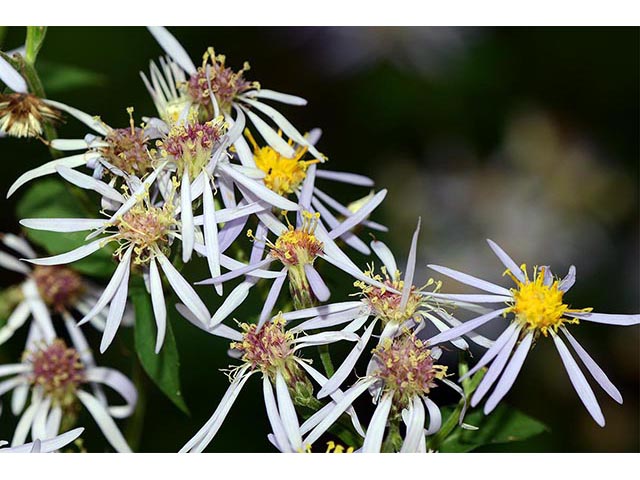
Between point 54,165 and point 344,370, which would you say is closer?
point 344,370

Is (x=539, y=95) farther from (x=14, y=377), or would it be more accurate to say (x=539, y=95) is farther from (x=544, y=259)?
(x=14, y=377)

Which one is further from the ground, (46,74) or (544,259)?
(544,259)

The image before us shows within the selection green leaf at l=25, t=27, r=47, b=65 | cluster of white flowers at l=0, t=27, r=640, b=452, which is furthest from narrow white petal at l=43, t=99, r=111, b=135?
green leaf at l=25, t=27, r=47, b=65

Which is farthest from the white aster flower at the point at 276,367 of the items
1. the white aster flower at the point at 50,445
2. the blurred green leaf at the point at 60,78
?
the blurred green leaf at the point at 60,78

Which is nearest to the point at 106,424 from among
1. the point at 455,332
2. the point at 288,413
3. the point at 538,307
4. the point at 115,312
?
the point at 115,312

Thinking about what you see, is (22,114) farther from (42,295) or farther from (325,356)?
(325,356)

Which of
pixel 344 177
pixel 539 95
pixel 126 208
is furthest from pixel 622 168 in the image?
pixel 126 208

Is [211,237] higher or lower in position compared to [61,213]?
lower
